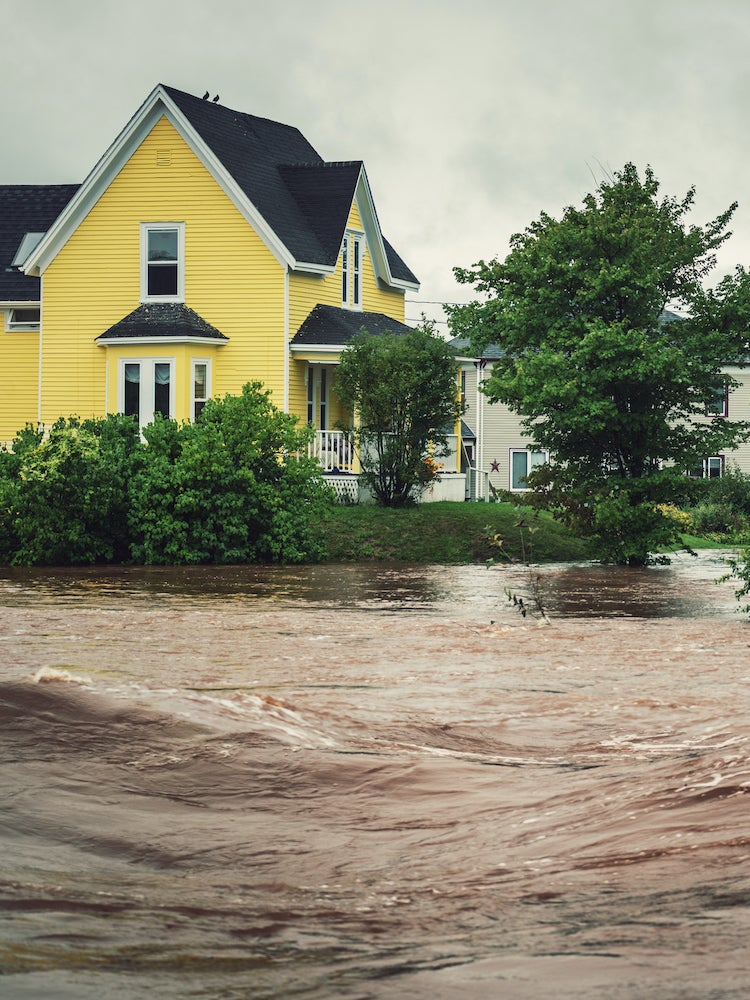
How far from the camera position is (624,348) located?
2572cm

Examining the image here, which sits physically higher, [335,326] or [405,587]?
[335,326]

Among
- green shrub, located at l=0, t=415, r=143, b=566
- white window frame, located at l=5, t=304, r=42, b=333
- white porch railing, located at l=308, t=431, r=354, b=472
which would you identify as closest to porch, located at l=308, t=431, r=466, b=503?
white porch railing, located at l=308, t=431, r=354, b=472

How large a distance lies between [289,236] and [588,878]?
30.1 metres

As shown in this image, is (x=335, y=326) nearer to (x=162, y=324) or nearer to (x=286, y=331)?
(x=286, y=331)

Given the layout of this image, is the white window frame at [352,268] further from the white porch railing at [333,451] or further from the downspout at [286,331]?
the white porch railing at [333,451]

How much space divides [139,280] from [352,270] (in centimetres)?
615

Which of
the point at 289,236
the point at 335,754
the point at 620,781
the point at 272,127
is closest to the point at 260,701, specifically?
the point at 335,754

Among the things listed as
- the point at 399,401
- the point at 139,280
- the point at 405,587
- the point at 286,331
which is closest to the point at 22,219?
the point at 139,280

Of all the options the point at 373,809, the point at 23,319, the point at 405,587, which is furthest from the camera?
the point at 23,319

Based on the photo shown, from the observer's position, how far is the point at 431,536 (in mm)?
32156

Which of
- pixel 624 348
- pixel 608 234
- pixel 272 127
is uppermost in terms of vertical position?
pixel 272 127

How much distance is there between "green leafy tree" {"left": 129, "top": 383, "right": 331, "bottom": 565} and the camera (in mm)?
28281

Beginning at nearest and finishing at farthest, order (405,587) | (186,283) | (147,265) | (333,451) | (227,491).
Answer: (405,587)
(227,491)
(333,451)
(186,283)
(147,265)

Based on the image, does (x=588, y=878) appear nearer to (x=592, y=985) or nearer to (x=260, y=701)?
(x=592, y=985)
